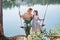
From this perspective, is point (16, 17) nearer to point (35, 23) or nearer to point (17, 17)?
point (17, 17)

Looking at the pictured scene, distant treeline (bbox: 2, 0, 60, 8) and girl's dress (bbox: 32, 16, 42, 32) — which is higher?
distant treeline (bbox: 2, 0, 60, 8)

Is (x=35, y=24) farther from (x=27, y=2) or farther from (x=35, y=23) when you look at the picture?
(x=27, y=2)

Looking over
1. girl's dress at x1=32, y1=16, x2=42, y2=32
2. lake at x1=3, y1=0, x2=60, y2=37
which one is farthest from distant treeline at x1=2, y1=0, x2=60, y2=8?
girl's dress at x1=32, y1=16, x2=42, y2=32

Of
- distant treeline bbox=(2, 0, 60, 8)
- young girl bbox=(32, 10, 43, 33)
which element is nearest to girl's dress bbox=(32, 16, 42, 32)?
young girl bbox=(32, 10, 43, 33)

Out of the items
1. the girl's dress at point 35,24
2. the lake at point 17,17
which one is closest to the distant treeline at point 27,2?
the lake at point 17,17

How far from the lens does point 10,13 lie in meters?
2.04

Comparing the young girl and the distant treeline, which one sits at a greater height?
the distant treeline

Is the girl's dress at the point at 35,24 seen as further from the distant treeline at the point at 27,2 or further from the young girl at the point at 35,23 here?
the distant treeline at the point at 27,2

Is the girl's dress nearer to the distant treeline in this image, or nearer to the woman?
the woman

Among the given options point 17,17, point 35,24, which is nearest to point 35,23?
point 35,24

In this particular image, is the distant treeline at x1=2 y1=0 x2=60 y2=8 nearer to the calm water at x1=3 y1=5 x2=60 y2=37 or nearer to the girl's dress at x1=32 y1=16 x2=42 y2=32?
the calm water at x1=3 y1=5 x2=60 y2=37

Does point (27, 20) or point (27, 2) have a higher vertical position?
point (27, 2)

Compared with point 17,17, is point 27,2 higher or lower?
higher

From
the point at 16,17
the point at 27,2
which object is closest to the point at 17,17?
the point at 16,17
